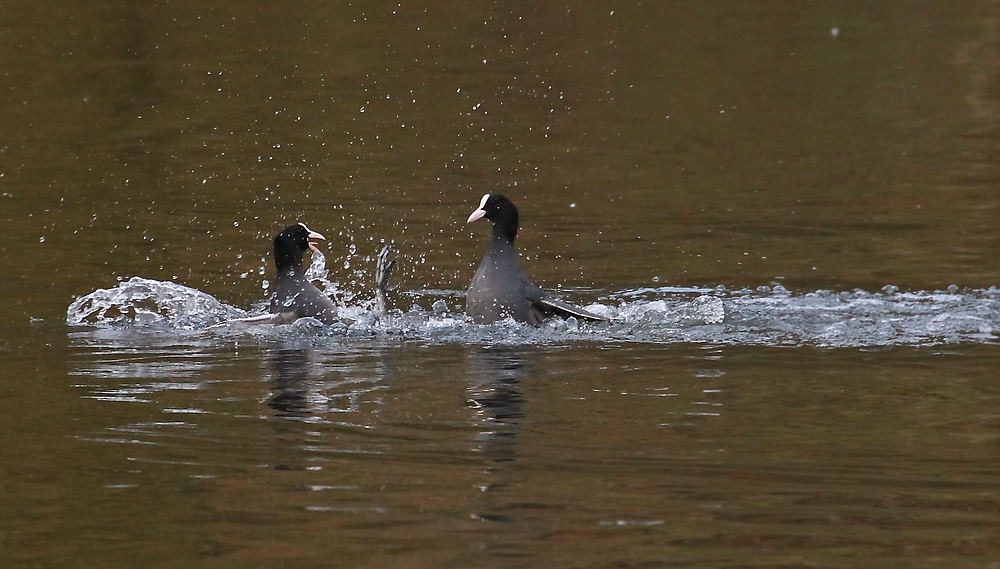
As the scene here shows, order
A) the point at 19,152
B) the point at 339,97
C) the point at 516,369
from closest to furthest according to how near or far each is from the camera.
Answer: the point at 516,369, the point at 19,152, the point at 339,97

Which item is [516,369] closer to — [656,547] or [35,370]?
[35,370]

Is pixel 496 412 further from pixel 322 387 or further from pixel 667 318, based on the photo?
pixel 667 318

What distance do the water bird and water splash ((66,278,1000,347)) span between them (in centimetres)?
9

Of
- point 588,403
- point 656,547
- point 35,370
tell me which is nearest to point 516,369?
point 588,403

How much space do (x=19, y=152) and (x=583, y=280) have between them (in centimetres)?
741

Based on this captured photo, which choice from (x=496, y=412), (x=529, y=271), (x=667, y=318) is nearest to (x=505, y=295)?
(x=667, y=318)

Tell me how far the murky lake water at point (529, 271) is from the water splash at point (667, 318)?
34 mm

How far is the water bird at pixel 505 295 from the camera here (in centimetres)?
1002

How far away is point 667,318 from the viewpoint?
32.8 ft

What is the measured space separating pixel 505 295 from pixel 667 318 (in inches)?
37.3

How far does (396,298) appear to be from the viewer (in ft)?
36.4

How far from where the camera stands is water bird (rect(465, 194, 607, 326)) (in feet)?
32.9

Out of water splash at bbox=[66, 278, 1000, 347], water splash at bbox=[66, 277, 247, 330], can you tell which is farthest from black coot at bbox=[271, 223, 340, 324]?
water splash at bbox=[66, 277, 247, 330]

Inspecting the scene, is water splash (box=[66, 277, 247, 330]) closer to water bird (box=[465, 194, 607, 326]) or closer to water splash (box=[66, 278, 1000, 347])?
water splash (box=[66, 278, 1000, 347])
